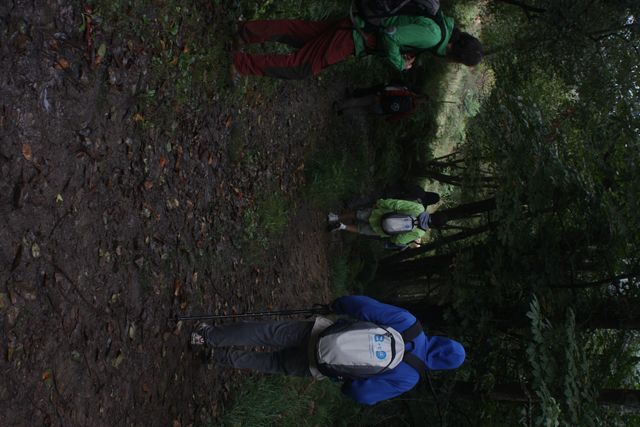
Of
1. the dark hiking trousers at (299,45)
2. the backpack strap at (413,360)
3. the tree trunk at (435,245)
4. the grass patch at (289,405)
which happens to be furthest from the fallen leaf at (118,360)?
the tree trunk at (435,245)

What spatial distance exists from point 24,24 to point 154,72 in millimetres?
1484

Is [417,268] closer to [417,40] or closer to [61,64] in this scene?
[417,40]

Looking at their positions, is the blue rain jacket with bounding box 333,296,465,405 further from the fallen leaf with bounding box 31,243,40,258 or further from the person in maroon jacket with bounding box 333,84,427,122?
the person in maroon jacket with bounding box 333,84,427,122

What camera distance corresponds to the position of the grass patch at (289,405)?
22.1 feet

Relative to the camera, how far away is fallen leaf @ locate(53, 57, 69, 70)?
166 inches

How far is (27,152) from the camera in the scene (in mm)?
3895

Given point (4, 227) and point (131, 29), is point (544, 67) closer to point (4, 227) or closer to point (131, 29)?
point (131, 29)

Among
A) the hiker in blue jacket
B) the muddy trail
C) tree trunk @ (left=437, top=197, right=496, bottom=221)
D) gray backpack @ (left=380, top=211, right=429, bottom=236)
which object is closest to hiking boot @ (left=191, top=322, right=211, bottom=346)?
the hiker in blue jacket

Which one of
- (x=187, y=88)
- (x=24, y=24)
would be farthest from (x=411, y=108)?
(x=24, y=24)

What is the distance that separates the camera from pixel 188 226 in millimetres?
5789

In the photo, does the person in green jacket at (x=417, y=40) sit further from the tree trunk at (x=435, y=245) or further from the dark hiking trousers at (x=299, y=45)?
the tree trunk at (x=435, y=245)

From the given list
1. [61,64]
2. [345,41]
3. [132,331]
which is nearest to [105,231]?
[132,331]

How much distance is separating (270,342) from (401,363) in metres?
1.28

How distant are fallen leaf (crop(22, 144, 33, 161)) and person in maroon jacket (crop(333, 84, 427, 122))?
702cm
